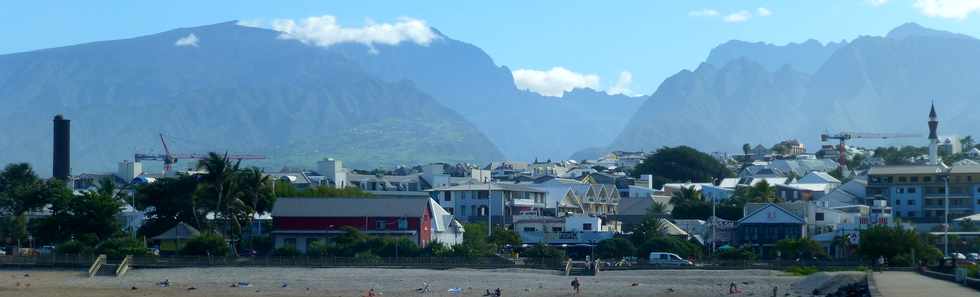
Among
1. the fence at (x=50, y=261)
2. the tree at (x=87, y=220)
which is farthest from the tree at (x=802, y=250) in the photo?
the fence at (x=50, y=261)

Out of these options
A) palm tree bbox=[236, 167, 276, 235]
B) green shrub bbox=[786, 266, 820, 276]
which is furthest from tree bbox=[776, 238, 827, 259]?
palm tree bbox=[236, 167, 276, 235]

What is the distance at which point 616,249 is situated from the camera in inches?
3334

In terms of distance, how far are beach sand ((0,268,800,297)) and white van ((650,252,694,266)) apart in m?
3.26

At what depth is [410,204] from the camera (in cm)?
8500

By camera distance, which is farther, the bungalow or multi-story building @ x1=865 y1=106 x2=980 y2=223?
multi-story building @ x1=865 y1=106 x2=980 y2=223

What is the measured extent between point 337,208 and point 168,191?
11.7 metres

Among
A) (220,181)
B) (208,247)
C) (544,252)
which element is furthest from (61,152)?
(544,252)

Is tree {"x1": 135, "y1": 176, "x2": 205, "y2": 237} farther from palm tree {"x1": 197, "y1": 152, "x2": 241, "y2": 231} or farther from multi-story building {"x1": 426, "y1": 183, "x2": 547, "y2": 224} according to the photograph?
multi-story building {"x1": 426, "y1": 183, "x2": 547, "y2": 224}

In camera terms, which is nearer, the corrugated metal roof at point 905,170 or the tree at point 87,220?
the tree at point 87,220

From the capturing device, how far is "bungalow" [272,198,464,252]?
274ft

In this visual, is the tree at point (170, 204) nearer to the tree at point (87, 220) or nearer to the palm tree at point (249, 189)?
the palm tree at point (249, 189)

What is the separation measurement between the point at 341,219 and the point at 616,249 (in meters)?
14.6

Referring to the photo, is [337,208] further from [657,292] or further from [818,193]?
[818,193]

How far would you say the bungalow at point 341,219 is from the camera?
83.5m
